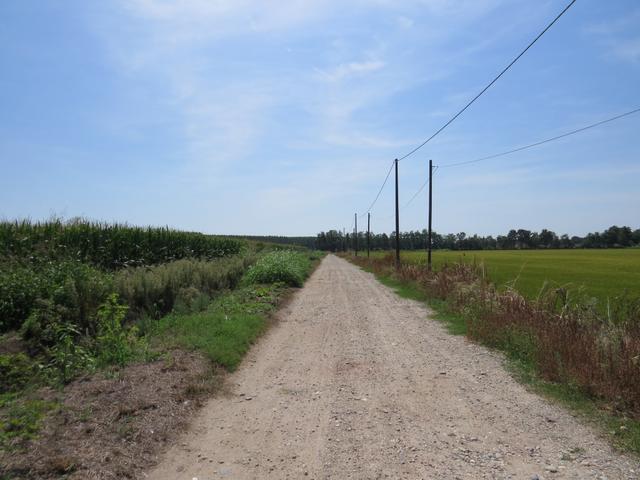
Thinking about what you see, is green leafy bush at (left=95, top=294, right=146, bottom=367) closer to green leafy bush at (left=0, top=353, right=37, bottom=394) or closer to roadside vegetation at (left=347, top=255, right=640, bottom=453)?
green leafy bush at (left=0, top=353, right=37, bottom=394)

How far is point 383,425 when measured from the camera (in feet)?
15.4

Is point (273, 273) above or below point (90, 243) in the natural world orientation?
below

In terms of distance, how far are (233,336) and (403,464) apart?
5.16m

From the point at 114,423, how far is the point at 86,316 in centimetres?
470

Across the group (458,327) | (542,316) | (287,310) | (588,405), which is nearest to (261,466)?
→ (588,405)

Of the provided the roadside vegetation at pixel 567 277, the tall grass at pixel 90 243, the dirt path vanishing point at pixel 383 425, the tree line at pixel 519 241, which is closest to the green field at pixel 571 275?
the roadside vegetation at pixel 567 277

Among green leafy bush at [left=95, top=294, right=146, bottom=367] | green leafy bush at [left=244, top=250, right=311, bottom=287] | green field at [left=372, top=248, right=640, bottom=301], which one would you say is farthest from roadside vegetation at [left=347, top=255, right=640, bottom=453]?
green leafy bush at [left=244, top=250, right=311, bottom=287]

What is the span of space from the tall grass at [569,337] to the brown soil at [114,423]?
5060 millimetres

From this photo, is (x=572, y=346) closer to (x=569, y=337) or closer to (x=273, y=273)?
(x=569, y=337)

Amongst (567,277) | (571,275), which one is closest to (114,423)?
(567,277)

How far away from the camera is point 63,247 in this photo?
11.3 metres

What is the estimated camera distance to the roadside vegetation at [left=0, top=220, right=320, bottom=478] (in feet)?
17.4

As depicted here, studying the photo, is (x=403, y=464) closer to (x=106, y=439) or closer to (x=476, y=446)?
(x=476, y=446)

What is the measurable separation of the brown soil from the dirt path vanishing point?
10.0 inches
